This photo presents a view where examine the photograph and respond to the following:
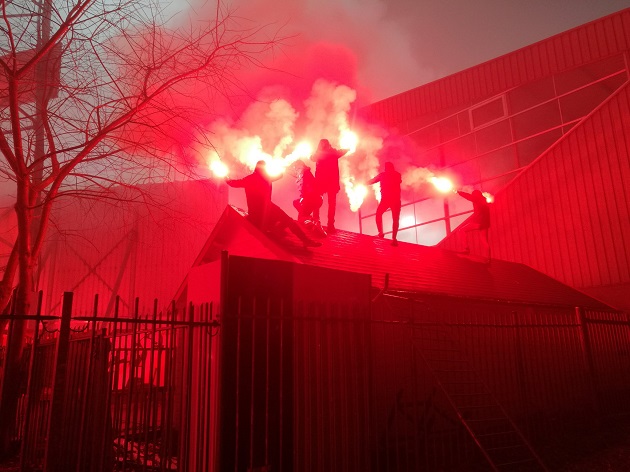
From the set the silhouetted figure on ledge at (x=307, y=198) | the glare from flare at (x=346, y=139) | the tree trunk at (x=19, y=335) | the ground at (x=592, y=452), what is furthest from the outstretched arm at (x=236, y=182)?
the glare from flare at (x=346, y=139)

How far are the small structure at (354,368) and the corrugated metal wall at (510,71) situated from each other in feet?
42.3

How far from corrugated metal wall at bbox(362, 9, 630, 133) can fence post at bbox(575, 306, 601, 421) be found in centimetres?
1404

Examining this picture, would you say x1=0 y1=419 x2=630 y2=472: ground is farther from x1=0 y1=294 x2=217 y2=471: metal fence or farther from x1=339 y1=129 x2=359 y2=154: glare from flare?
x1=339 y1=129 x2=359 y2=154: glare from flare

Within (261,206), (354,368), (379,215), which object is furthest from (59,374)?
(379,215)

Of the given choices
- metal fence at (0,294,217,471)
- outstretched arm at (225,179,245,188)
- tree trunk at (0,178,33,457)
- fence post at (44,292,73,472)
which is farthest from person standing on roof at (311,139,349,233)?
fence post at (44,292,73,472)

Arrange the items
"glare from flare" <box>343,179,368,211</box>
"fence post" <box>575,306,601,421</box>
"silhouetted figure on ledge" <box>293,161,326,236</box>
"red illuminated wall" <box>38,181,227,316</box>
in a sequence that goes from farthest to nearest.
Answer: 1. "glare from flare" <box>343,179,368,211</box>
2. "red illuminated wall" <box>38,181,227,316</box>
3. "silhouetted figure on ledge" <box>293,161,326,236</box>
4. "fence post" <box>575,306,601,421</box>

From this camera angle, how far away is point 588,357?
983 centimetres

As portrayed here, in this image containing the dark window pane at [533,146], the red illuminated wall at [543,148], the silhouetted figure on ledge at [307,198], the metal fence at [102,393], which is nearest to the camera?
the metal fence at [102,393]

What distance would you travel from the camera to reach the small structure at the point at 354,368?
5.67 meters

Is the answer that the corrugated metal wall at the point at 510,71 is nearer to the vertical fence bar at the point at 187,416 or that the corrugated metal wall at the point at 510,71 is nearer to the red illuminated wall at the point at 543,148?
the red illuminated wall at the point at 543,148

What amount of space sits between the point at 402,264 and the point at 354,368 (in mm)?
6270

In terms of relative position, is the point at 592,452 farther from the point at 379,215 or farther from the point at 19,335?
the point at 19,335

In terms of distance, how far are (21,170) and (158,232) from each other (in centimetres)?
1598

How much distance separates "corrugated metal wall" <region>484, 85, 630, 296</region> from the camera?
16.3 m
